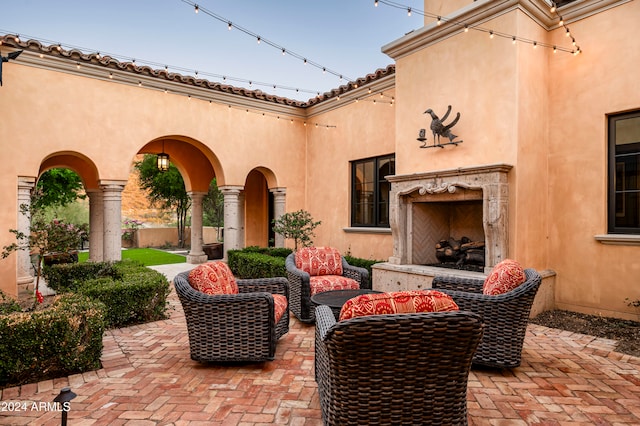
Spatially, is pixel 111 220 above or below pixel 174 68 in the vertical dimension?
below

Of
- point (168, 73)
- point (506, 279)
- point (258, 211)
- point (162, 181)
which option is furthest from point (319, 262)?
point (162, 181)

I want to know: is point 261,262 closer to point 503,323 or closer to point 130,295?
point 130,295

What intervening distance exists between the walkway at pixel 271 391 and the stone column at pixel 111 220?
12.9 feet

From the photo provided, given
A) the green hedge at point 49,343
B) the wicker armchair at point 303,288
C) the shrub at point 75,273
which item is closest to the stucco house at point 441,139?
the shrub at point 75,273

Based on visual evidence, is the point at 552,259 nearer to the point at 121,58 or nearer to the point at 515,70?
the point at 515,70

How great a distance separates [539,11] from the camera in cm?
540

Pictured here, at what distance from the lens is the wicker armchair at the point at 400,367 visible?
1.98m

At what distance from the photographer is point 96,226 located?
9.05m

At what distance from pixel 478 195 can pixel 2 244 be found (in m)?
7.97

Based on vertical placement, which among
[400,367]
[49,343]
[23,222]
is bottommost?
[49,343]

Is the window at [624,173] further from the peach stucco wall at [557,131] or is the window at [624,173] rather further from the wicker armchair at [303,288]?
the wicker armchair at [303,288]

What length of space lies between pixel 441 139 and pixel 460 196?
104 centimetres

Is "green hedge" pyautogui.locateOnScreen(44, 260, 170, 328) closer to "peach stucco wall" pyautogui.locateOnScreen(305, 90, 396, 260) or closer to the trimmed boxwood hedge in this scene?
the trimmed boxwood hedge

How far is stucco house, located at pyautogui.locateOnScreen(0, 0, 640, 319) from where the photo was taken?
5.14 m
